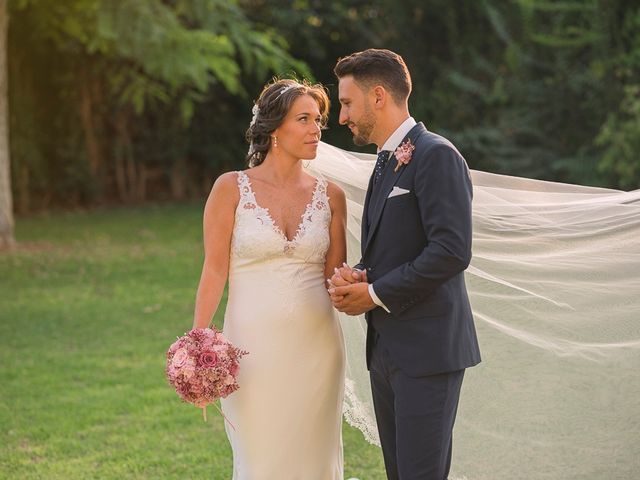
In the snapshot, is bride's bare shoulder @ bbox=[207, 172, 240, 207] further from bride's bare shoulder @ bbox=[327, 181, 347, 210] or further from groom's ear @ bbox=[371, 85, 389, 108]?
groom's ear @ bbox=[371, 85, 389, 108]

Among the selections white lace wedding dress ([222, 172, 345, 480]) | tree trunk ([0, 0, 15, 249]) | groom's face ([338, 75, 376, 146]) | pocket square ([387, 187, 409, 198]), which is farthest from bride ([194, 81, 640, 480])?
tree trunk ([0, 0, 15, 249])

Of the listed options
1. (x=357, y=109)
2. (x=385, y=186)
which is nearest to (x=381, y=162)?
(x=385, y=186)

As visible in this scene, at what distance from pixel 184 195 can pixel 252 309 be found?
18599 mm

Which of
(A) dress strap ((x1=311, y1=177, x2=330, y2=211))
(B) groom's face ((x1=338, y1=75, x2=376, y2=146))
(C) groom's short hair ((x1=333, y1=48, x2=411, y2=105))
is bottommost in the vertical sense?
(A) dress strap ((x1=311, y1=177, x2=330, y2=211))

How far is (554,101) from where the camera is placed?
58.3 ft

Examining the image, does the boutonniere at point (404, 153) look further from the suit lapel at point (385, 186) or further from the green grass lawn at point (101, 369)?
the green grass lawn at point (101, 369)

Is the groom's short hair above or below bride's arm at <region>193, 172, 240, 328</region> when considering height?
above

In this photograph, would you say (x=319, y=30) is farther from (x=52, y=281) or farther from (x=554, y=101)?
(x=52, y=281)

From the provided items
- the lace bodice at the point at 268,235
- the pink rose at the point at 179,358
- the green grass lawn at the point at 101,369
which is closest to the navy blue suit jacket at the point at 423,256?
the lace bodice at the point at 268,235

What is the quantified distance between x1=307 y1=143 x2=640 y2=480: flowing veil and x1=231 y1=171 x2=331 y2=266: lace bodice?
398 millimetres

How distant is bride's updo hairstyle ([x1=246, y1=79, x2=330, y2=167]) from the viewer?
404cm

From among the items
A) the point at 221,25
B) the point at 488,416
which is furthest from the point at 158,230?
the point at 488,416

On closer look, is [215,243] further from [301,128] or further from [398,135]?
[398,135]

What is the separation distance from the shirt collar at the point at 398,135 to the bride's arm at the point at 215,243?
85 centimetres
